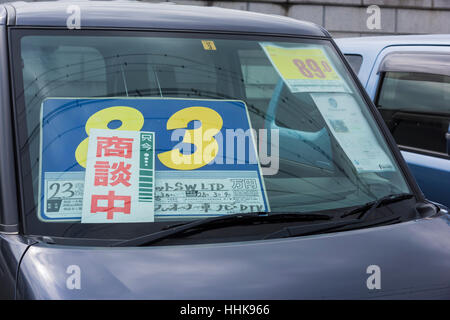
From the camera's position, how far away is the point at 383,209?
2.40m

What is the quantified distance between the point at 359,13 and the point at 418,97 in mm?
9781

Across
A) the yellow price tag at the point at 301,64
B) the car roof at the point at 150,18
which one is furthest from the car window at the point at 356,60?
the yellow price tag at the point at 301,64

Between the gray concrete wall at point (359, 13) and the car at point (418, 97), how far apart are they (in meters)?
8.75

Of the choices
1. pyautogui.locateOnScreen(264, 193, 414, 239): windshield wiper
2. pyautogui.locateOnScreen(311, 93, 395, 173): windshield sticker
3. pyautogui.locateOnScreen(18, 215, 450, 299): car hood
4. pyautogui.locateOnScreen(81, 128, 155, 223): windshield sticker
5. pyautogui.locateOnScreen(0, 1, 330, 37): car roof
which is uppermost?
pyautogui.locateOnScreen(0, 1, 330, 37): car roof

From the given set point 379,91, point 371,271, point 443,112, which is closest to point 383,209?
point 371,271

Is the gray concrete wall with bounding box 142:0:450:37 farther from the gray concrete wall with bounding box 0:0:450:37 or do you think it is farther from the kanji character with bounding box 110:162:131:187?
the kanji character with bounding box 110:162:131:187

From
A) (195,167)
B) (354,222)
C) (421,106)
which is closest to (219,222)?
(195,167)

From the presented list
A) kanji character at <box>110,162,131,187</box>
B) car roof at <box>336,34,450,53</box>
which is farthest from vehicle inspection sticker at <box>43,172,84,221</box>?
car roof at <box>336,34,450,53</box>

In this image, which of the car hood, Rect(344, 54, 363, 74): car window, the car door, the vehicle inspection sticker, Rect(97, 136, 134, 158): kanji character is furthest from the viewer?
Rect(344, 54, 363, 74): car window

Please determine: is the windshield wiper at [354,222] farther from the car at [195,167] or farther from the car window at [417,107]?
the car window at [417,107]

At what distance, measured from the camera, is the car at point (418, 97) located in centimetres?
452

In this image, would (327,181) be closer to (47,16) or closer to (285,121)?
(285,121)

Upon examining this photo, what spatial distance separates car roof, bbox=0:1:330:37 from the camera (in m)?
2.57

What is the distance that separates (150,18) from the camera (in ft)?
8.89
